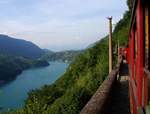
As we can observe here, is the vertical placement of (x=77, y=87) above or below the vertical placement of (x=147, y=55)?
below

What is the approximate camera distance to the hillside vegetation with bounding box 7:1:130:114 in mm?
28125

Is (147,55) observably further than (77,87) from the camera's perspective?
No

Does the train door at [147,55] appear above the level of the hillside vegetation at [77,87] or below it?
above

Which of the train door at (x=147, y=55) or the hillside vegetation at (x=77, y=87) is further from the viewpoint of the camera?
the hillside vegetation at (x=77, y=87)

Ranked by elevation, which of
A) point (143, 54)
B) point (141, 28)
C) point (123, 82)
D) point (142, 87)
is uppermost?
point (141, 28)

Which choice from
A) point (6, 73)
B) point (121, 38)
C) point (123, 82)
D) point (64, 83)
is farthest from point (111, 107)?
point (6, 73)

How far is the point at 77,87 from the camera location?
3806 centimetres

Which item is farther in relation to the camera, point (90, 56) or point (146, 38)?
point (90, 56)

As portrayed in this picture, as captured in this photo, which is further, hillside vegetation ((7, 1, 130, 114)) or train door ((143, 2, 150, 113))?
hillside vegetation ((7, 1, 130, 114))

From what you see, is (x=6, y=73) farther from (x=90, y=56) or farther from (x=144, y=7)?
(x=144, y=7)

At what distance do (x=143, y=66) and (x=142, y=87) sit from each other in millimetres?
290

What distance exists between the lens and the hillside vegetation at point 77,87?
28125 millimetres

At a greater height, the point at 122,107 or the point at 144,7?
the point at 144,7

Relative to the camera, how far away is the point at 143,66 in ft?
17.7
